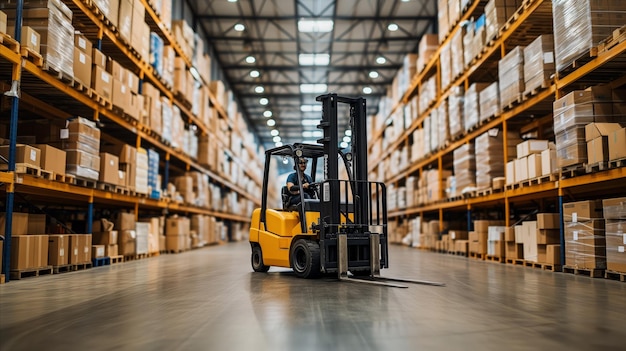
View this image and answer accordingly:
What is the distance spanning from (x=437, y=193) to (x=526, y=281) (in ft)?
24.2

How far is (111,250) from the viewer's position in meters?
8.59

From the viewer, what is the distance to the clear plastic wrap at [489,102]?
921 centimetres

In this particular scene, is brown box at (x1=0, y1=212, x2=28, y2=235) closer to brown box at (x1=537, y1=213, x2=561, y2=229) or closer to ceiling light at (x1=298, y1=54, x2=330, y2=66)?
brown box at (x1=537, y1=213, x2=561, y2=229)

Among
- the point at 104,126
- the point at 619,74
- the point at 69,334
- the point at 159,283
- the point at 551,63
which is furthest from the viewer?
the point at 104,126

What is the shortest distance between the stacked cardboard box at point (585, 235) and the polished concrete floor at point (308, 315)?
443mm

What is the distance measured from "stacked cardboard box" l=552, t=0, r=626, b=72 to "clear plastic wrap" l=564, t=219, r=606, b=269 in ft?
7.21

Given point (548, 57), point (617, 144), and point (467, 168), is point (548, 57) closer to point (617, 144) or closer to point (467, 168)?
point (617, 144)

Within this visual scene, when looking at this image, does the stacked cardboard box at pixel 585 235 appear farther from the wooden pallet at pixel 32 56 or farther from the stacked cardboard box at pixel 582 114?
the wooden pallet at pixel 32 56

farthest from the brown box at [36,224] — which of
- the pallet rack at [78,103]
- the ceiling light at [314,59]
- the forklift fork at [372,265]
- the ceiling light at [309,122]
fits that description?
the ceiling light at [309,122]

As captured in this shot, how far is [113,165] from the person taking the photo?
26.9ft

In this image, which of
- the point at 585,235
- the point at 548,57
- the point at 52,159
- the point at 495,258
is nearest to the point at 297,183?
the point at 52,159

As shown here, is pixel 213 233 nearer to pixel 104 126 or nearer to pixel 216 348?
pixel 104 126

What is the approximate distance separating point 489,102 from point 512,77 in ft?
3.51

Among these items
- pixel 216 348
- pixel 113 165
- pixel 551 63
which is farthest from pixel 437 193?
pixel 216 348
